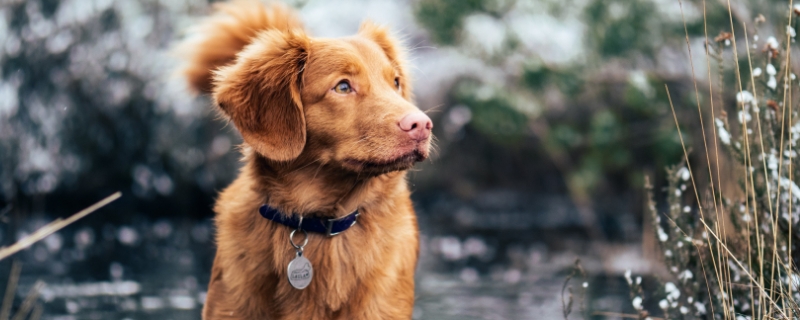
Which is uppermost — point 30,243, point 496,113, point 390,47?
point 496,113

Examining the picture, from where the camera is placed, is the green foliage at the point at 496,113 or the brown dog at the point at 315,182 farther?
the green foliage at the point at 496,113

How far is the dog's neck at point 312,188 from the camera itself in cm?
290

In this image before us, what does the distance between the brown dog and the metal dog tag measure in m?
0.04

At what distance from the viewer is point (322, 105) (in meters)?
2.89

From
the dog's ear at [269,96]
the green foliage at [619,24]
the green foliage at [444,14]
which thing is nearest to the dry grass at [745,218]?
the dog's ear at [269,96]

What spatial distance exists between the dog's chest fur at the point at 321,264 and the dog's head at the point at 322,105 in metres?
0.22

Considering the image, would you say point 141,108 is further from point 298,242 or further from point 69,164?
point 298,242

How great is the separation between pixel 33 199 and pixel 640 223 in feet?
27.7

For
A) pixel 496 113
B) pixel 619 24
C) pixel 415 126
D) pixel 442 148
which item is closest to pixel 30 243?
pixel 415 126

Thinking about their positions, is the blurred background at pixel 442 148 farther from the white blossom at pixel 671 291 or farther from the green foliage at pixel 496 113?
the white blossom at pixel 671 291

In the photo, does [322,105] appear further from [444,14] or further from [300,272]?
[444,14]

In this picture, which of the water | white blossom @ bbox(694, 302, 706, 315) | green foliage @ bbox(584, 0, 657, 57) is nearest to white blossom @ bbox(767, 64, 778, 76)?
white blossom @ bbox(694, 302, 706, 315)

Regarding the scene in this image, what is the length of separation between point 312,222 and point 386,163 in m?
0.45

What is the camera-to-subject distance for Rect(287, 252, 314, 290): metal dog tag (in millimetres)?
2801
